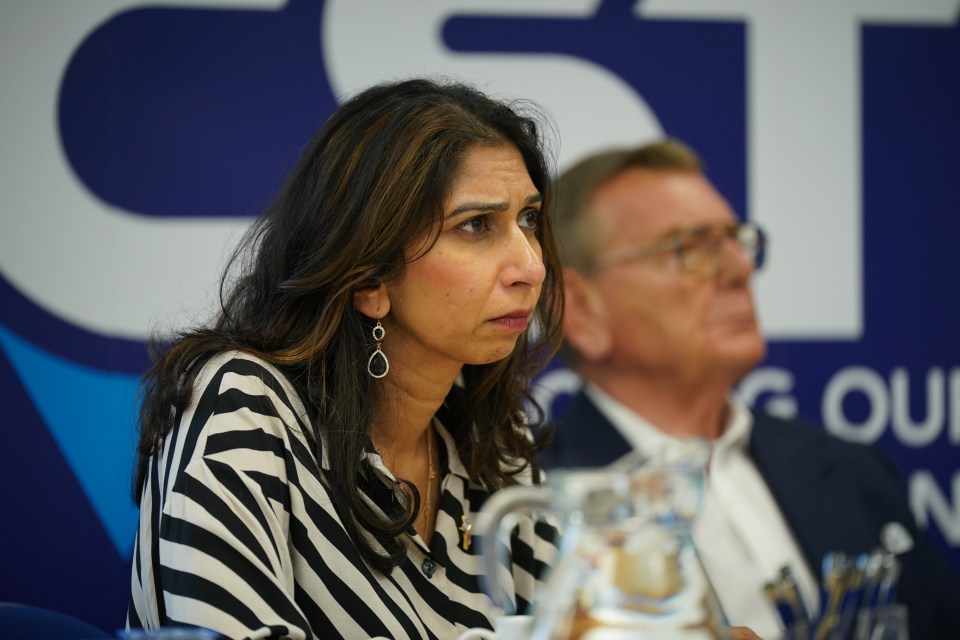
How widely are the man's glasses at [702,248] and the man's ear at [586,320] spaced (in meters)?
0.07

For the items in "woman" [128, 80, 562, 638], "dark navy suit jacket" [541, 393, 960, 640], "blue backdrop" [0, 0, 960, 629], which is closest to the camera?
"woman" [128, 80, 562, 638]

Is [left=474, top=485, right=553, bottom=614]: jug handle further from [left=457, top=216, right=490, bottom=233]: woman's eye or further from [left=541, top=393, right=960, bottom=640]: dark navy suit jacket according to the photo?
[left=541, top=393, right=960, bottom=640]: dark navy suit jacket

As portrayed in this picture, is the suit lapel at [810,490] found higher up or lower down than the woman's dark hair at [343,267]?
lower down

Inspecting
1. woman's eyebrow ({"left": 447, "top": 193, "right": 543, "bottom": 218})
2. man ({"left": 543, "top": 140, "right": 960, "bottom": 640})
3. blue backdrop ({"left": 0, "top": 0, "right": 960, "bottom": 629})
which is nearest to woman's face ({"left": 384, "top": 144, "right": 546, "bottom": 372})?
woman's eyebrow ({"left": 447, "top": 193, "right": 543, "bottom": 218})

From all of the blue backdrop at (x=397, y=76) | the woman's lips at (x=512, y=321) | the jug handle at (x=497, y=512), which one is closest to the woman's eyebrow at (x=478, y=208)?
the woman's lips at (x=512, y=321)

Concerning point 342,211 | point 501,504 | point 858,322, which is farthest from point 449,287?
point 858,322

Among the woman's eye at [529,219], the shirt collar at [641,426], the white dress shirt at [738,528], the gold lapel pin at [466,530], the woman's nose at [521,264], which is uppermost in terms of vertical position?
the woman's eye at [529,219]

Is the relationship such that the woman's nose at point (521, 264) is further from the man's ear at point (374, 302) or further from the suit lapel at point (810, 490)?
the suit lapel at point (810, 490)

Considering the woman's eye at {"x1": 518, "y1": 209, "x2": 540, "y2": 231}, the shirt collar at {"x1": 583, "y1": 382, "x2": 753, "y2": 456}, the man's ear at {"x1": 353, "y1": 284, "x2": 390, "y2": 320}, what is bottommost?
the shirt collar at {"x1": 583, "y1": 382, "x2": 753, "y2": 456}

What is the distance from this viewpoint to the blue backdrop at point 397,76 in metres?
2.74

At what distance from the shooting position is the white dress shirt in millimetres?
2867

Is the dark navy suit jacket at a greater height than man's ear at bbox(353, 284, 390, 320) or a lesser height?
lesser

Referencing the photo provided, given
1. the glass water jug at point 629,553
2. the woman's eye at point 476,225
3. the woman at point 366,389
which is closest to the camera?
the glass water jug at point 629,553

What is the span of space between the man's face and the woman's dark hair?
4.12ft
